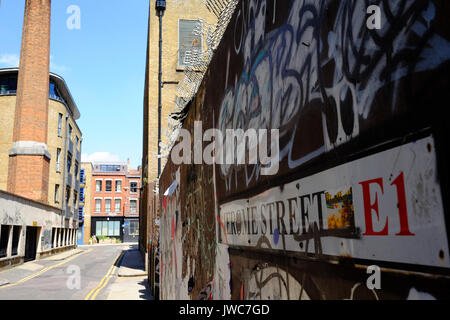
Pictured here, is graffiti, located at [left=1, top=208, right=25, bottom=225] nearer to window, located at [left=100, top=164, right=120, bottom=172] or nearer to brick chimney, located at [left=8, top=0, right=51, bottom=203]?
brick chimney, located at [left=8, top=0, right=51, bottom=203]

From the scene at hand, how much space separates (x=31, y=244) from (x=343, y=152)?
29.3 metres

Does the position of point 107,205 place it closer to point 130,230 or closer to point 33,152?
point 130,230

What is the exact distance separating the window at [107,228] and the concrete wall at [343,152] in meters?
61.3

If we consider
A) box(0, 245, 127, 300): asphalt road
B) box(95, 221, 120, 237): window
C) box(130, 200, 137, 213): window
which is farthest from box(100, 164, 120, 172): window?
box(0, 245, 127, 300): asphalt road

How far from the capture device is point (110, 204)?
197ft

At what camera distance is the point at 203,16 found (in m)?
20.5

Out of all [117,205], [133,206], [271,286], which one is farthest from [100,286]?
[133,206]

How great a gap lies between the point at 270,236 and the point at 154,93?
63.8 ft

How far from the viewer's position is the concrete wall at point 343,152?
0.80 metres

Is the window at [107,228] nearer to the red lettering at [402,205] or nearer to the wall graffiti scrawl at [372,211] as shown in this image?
the wall graffiti scrawl at [372,211]

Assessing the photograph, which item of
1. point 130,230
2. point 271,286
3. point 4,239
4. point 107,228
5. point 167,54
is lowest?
point 130,230

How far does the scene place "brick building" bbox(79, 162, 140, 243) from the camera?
58247 mm

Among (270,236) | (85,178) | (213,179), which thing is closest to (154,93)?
(213,179)

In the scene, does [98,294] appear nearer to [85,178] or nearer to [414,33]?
[414,33]
